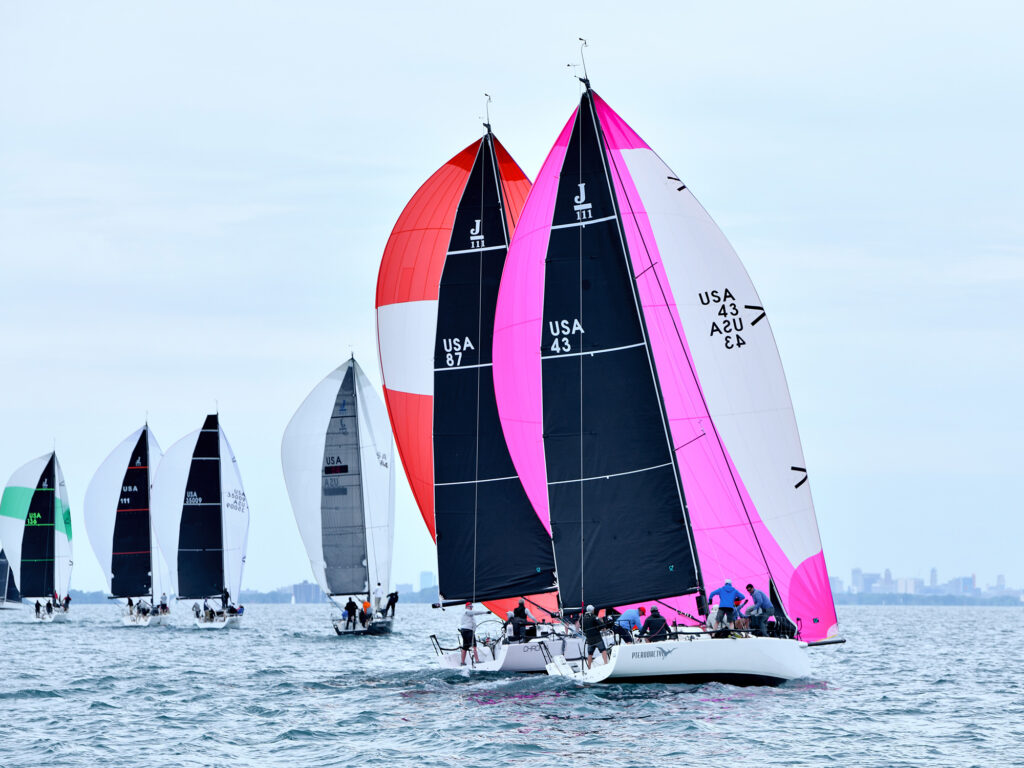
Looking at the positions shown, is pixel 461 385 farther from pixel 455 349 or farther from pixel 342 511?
pixel 342 511

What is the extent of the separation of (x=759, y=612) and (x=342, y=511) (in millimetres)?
28298

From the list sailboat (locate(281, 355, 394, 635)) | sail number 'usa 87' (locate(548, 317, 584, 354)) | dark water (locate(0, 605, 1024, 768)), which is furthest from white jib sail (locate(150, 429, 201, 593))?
sail number 'usa 87' (locate(548, 317, 584, 354))

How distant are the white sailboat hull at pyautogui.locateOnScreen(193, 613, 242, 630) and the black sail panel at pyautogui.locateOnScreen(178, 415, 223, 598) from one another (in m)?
1.06

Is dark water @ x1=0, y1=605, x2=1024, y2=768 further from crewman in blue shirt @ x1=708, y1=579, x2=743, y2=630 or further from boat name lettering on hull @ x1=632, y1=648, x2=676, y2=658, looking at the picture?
crewman in blue shirt @ x1=708, y1=579, x2=743, y2=630

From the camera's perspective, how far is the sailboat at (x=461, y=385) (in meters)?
27.9

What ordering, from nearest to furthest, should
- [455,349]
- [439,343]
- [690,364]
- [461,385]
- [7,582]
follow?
[690,364] → [461,385] → [455,349] → [439,343] → [7,582]

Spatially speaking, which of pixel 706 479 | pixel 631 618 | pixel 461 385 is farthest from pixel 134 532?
pixel 706 479

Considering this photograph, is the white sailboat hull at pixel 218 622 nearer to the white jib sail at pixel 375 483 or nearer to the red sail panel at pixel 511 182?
the white jib sail at pixel 375 483

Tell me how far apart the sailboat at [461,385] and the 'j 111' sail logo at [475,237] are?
0.02 metres

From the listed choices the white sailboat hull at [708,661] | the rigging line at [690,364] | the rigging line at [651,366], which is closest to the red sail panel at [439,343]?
the rigging line at [690,364]

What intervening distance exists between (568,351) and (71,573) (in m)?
58.6

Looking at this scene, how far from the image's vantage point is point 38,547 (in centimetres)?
7275

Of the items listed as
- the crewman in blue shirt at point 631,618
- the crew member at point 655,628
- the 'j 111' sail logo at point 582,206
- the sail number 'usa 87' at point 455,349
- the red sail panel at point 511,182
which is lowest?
the crew member at point 655,628

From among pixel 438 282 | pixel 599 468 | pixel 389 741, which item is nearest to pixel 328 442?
pixel 438 282
